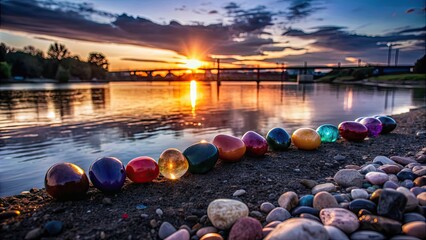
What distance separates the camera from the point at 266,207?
3.73 metres

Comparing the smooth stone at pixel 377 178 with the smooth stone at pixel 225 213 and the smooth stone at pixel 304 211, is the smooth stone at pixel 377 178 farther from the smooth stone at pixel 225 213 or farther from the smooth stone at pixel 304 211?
the smooth stone at pixel 225 213

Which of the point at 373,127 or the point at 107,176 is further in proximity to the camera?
the point at 373,127

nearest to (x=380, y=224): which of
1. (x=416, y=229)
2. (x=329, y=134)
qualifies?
(x=416, y=229)

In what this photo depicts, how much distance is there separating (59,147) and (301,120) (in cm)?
1028

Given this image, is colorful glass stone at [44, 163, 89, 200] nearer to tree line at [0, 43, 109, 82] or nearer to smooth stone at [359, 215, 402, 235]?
smooth stone at [359, 215, 402, 235]

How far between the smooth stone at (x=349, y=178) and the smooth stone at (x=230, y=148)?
195 cm

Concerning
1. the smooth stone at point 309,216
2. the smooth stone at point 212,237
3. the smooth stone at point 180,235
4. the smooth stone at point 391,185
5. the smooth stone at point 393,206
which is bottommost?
the smooth stone at point 180,235

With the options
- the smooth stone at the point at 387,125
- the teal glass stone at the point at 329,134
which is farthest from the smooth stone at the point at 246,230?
the smooth stone at the point at 387,125

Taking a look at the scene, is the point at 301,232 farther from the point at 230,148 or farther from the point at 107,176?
the point at 230,148

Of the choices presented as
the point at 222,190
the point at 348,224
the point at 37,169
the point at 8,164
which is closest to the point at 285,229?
the point at 348,224

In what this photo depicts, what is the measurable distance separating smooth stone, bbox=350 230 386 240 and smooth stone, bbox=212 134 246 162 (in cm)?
308

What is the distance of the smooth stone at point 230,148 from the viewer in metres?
5.76

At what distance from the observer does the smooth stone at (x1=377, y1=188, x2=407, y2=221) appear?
10.0ft

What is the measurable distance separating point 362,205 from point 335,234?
2.40ft
